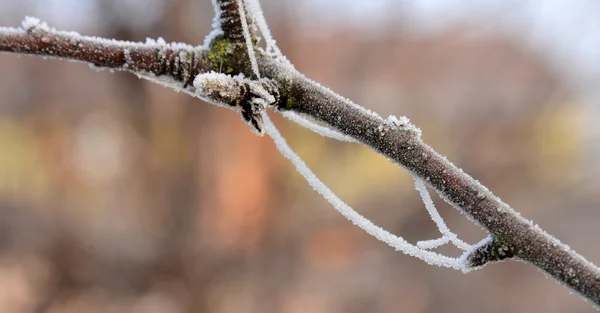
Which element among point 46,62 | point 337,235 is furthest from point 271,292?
point 46,62

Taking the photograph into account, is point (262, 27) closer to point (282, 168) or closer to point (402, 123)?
point (402, 123)

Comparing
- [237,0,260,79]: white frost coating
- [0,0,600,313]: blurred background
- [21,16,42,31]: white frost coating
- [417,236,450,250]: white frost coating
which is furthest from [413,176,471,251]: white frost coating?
[0,0,600,313]: blurred background

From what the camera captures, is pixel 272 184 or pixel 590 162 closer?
pixel 272 184

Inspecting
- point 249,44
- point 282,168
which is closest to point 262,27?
point 249,44

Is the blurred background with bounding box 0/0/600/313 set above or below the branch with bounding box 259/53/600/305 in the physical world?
above

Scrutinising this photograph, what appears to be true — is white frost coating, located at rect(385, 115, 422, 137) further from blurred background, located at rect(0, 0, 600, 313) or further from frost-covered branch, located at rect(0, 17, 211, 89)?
blurred background, located at rect(0, 0, 600, 313)

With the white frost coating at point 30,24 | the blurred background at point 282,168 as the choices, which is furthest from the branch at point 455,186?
the blurred background at point 282,168

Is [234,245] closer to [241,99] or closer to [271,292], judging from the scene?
[271,292]

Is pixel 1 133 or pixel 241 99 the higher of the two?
pixel 1 133
